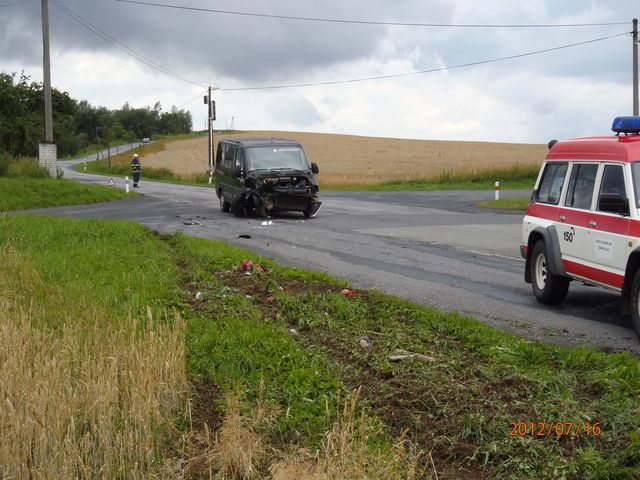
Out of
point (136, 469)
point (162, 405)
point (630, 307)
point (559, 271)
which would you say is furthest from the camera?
point (559, 271)

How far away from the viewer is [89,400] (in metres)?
6.12

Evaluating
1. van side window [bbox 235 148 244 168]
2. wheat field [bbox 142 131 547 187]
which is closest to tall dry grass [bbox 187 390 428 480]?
van side window [bbox 235 148 244 168]

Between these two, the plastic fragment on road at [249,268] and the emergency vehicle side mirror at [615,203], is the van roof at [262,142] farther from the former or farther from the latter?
the emergency vehicle side mirror at [615,203]

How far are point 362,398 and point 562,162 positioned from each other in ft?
18.0

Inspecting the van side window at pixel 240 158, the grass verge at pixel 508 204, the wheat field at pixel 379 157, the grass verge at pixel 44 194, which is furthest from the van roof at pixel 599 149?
the wheat field at pixel 379 157

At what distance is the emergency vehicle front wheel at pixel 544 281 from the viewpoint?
1052 centimetres

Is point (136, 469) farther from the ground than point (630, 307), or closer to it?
closer to it

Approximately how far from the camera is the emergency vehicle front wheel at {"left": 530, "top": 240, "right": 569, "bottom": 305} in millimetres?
10516

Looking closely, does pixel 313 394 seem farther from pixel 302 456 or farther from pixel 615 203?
pixel 615 203

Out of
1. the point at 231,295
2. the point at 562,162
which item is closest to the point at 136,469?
the point at 231,295

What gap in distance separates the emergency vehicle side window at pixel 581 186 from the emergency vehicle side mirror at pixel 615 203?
0.74m

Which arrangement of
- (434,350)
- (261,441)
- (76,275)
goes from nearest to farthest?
(261,441)
(434,350)
(76,275)

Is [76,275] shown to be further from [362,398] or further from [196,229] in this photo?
[196,229]

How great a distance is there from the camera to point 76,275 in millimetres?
11859
